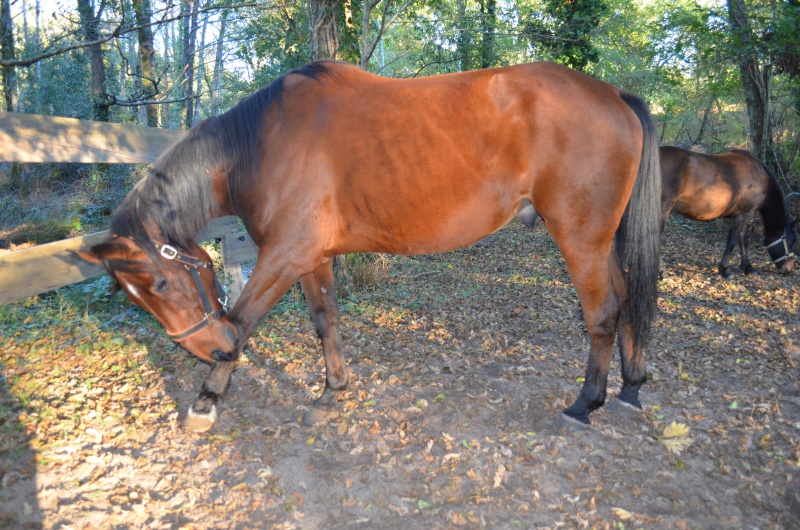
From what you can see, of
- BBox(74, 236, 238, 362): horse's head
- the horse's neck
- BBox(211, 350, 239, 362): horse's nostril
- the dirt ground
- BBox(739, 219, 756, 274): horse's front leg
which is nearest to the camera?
the dirt ground

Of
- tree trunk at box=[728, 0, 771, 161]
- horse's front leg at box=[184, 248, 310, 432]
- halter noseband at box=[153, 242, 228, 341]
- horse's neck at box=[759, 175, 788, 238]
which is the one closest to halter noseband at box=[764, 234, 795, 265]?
horse's neck at box=[759, 175, 788, 238]

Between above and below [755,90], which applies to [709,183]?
below

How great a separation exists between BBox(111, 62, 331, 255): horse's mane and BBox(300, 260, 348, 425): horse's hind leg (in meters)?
0.80

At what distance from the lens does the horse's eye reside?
2824mm

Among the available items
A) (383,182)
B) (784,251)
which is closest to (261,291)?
(383,182)

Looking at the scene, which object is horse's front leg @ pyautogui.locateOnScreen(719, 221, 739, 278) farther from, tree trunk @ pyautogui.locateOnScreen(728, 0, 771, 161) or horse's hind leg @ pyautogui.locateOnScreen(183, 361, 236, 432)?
horse's hind leg @ pyautogui.locateOnScreen(183, 361, 236, 432)

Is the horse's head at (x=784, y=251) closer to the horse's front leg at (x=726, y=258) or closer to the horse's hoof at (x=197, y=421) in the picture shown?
the horse's front leg at (x=726, y=258)

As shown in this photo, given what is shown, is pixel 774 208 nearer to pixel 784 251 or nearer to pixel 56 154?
pixel 784 251

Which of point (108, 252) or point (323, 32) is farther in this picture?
point (323, 32)

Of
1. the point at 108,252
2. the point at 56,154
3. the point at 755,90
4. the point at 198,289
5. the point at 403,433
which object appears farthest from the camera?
the point at 755,90

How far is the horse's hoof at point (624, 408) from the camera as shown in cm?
346

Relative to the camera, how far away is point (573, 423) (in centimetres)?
328

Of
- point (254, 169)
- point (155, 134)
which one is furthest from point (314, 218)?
point (155, 134)

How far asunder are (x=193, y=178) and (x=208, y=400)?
1.43 meters
